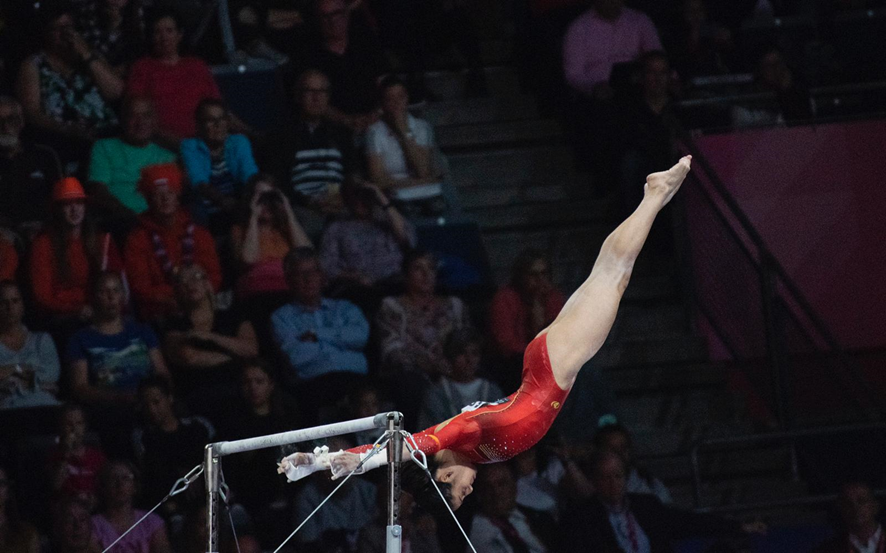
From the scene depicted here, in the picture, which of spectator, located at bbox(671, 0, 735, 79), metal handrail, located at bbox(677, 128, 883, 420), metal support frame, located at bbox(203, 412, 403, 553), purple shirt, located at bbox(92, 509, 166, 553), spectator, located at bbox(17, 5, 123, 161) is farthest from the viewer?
spectator, located at bbox(671, 0, 735, 79)

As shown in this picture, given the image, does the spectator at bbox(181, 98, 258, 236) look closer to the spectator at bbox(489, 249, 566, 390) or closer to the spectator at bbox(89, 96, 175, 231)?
the spectator at bbox(89, 96, 175, 231)

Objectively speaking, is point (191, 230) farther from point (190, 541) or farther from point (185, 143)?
point (190, 541)

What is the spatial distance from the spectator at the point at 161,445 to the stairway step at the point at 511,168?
9.63ft

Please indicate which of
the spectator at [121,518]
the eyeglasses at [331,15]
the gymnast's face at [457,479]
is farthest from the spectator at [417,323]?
the gymnast's face at [457,479]

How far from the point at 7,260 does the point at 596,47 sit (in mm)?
3792

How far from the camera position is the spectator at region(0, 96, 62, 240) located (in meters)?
7.98

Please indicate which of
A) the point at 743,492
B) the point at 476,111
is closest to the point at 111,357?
the point at 476,111

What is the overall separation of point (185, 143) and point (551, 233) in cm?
231

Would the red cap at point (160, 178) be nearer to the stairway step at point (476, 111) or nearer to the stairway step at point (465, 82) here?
the stairway step at point (476, 111)

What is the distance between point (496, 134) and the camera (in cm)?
971

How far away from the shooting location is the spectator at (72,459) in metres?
7.12

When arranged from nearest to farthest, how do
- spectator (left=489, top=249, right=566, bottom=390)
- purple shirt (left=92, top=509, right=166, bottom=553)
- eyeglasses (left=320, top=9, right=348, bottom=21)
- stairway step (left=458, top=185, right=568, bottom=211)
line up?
purple shirt (left=92, top=509, right=166, bottom=553), spectator (left=489, top=249, right=566, bottom=390), eyeglasses (left=320, top=9, right=348, bottom=21), stairway step (left=458, top=185, right=568, bottom=211)

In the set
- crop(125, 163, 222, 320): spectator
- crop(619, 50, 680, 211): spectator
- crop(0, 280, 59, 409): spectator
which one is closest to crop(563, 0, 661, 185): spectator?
crop(619, 50, 680, 211): spectator

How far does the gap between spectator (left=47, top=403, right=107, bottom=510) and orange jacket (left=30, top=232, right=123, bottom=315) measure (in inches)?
30.3
